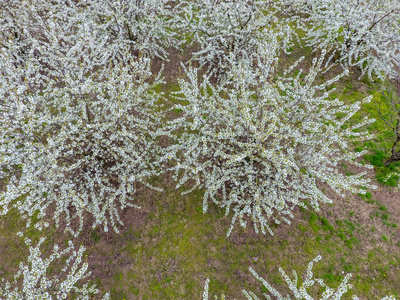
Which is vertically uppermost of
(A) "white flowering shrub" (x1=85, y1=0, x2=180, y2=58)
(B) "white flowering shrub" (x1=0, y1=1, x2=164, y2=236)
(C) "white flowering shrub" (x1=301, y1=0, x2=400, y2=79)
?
(A) "white flowering shrub" (x1=85, y1=0, x2=180, y2=58)

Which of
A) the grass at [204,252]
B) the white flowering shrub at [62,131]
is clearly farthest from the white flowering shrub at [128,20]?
the grass at [204,252]

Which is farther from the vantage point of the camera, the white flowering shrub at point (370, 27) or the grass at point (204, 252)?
the white flowering shrub at point (370, 27)

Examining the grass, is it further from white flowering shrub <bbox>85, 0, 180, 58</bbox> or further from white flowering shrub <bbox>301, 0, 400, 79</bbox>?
white flowering shrub <bbox>301, 0, 400, 79</bbox>

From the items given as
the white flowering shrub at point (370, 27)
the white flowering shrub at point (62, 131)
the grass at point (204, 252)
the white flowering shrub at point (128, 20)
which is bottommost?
the grass at point (204, 252)

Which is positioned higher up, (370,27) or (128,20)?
(128,20)

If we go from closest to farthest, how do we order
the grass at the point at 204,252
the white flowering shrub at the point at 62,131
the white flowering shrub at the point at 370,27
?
the white flowering shrub at the point at 62,131, the grass at the point at 204,252, the white flowering shrub at the point at 370,27

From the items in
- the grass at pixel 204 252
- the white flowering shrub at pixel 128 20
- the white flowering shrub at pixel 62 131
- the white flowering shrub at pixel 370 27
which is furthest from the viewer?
the white flowering shrub at pixel 370 27

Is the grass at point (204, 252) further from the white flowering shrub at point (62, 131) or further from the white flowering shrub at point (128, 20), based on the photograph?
the white flowering shrub at point (128, 20)

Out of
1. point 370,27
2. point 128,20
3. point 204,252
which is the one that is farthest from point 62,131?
point 370,27

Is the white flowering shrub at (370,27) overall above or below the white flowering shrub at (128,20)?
below

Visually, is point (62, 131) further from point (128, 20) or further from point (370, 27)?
point (370, 27)

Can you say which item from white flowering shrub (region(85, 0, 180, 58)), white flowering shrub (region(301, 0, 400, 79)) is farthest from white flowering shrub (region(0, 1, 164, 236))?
white flowering shrub (region(301, 0, 400, 79))

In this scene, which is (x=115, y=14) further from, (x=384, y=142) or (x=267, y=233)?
(x=384, y=142)
